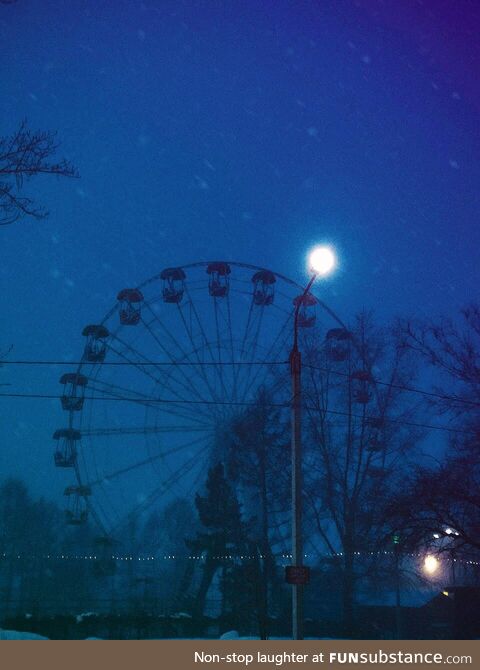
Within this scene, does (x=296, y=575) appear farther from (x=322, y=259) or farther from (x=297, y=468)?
(x=322, y=259)

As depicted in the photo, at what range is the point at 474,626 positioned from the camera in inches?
983

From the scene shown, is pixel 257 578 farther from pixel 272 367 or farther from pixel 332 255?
pixel 332 255

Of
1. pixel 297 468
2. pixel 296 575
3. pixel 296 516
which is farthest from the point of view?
pixel 297 468

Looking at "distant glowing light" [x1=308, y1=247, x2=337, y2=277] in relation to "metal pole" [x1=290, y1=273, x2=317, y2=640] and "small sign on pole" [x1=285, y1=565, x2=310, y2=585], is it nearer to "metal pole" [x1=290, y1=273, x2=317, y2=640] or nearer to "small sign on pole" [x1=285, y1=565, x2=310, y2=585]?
"metal pole" [x1=290, y1=273, x2=317, y2=640]

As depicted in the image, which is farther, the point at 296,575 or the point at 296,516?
the point at 296,516

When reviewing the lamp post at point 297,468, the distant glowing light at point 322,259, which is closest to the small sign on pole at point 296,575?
the lamp post at point 297,468

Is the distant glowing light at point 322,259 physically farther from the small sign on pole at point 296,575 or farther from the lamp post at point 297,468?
the small sign on pole at point 296,575

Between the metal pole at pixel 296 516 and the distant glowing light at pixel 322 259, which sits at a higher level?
the distant glowing light at pixel 322 259

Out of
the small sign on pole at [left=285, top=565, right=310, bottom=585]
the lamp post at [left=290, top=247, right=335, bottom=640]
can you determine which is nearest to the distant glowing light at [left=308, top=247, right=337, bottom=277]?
the lamp post at [left=290, top=247, right=335, bottom=640]

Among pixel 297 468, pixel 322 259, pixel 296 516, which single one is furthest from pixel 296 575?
pixel 322 259

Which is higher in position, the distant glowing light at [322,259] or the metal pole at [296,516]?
the distant glowing light at [322,259]
